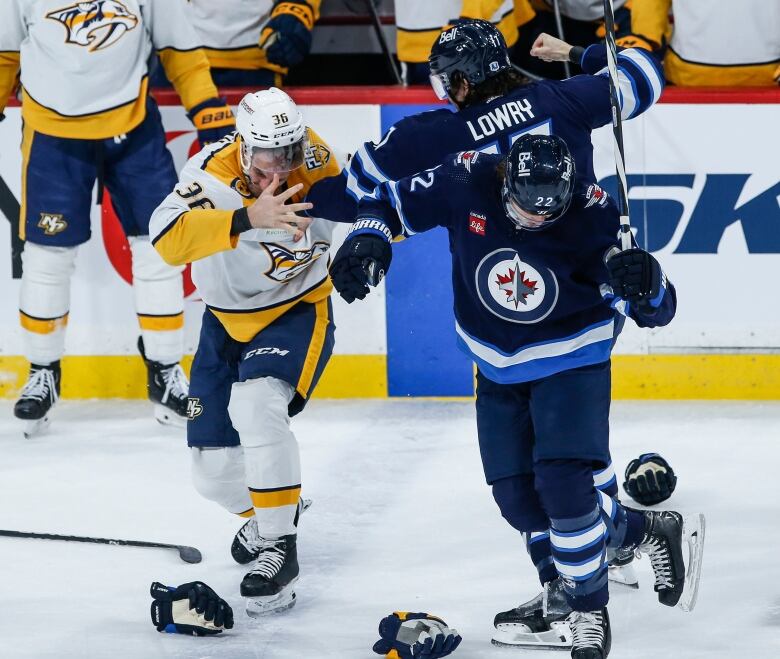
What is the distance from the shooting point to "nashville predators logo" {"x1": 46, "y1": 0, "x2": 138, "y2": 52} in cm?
486

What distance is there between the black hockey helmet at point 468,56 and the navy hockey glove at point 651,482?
4.31 ft

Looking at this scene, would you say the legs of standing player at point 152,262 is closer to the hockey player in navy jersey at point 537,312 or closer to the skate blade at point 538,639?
the hockey player in navy jersey at point 537,312

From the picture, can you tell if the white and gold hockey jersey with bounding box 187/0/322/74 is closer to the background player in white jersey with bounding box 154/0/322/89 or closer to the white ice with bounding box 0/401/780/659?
the background player in white jersey with bounding box 154/0/322/89

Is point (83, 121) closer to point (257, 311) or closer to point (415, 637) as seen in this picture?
point (257, 311)

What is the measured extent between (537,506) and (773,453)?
5.58 feet

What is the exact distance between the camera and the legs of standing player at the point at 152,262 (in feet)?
16.5

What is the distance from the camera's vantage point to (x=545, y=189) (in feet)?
9.75

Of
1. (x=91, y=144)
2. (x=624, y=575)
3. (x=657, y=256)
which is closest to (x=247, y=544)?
(x=624, y=575)

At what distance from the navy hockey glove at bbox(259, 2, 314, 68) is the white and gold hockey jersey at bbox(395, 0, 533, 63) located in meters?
0.36

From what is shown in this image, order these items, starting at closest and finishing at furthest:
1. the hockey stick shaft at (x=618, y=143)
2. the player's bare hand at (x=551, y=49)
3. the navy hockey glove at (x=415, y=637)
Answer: the hockey stick shaft at (x=618, y=143), the navy hockey glove at (x=415, y=637), the player's bare hand at (x=551, y=49)

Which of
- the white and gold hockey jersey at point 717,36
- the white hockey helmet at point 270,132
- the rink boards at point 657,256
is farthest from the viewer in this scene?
the white and gold hockey jersey at point 717,36

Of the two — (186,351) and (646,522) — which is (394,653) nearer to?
(646,522)

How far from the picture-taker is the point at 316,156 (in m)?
3.73

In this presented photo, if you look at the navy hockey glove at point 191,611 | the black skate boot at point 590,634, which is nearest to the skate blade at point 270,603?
the navy hockey glove at point 191,611
